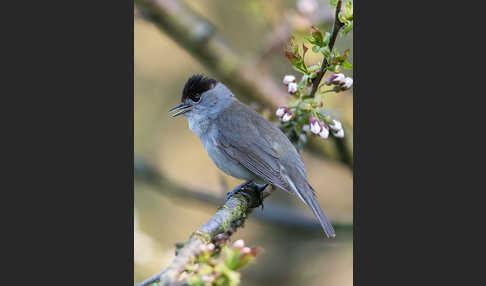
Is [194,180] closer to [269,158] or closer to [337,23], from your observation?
[269,158]

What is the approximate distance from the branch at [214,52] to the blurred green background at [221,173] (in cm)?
12

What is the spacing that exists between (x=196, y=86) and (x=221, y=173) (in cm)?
107

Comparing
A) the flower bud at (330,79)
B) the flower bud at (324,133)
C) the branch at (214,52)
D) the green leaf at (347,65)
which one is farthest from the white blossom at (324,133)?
the branch at (214,52)

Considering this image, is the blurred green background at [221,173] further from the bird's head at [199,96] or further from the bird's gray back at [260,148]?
the bird's head at [199,96]

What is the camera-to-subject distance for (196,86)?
11.2 ft

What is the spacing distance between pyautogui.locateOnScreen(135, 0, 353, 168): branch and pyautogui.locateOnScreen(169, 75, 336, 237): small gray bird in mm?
170

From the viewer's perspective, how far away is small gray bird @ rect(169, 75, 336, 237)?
Result: 120 inches

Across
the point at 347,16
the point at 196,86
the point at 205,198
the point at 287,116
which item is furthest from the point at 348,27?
the point at 205,198

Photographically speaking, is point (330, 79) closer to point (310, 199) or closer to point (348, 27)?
point (348, 27)

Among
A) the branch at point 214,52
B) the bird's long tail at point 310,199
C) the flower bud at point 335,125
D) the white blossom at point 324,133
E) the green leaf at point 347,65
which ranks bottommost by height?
the bird's long tail at point 310,199

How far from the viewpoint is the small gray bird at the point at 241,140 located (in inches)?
120

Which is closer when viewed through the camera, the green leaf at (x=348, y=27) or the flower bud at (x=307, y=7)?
the green leaf at (x=348, y=27)

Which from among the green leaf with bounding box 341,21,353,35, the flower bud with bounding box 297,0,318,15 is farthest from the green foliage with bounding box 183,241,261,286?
the flower bud with bounding box 297,0,318,15

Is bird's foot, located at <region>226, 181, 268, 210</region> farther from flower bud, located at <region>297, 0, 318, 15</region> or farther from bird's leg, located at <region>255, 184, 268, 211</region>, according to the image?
flower bud, located at <region>297, 0, 318, 15</region>
